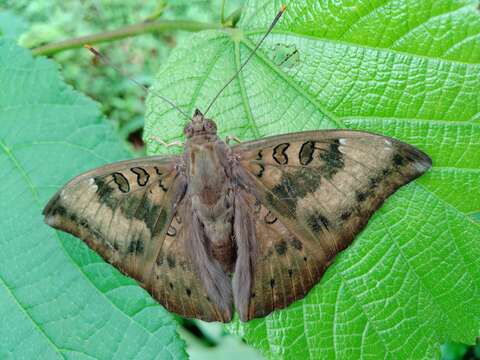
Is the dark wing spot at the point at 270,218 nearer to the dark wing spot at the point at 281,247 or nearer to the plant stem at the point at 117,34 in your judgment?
the dark wing spot at the point at 281,247

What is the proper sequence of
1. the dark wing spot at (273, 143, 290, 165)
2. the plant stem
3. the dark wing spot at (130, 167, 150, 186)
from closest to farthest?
the dark wing spot at (273, 143, 290, 165)
the dark wing spot at (130, 167, 150, 186)
the plant stem

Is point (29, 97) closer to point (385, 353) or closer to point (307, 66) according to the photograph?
point (307, 66)

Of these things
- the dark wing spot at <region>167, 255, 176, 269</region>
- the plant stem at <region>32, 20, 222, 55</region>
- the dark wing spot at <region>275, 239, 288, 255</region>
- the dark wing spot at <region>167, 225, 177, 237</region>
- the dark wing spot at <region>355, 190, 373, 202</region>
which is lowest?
the dark wing spot at <region>275, 239, 288, 255</region>

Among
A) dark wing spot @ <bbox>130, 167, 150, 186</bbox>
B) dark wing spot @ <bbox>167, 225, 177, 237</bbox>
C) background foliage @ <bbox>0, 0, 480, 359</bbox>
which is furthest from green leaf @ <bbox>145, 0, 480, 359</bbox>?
dark wing spot @ <bbox>167, 225, 177, 237</bbox>

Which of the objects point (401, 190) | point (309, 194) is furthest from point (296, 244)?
point (401, 190)

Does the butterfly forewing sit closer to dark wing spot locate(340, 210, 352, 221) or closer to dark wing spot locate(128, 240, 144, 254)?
dark wing spot locate(128, 240, 144, 254)

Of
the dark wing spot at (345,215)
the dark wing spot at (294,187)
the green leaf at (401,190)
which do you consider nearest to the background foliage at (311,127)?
the green leaf at (401,190)

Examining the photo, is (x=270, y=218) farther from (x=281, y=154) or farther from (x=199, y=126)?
(x=199, y=126)

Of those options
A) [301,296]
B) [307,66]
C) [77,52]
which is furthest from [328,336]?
[77,52]
